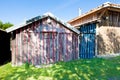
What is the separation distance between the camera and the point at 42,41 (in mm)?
13445

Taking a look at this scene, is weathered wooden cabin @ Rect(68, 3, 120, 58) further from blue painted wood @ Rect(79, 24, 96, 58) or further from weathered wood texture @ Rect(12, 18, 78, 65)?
weathered wood texture @ Rect(12, 18, 78, 65)

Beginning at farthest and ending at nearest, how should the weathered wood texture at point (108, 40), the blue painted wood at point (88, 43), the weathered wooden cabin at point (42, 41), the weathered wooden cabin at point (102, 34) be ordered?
the blue painted wood at point (88, 43), the weathered wood texture at point (108, 40), the weathered wooden cabin at point (102, 34), the weathered wooden cabin at point (42, 41)

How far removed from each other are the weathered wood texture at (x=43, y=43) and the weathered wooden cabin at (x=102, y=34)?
2.01 metres

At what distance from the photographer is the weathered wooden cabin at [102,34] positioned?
15141 mm

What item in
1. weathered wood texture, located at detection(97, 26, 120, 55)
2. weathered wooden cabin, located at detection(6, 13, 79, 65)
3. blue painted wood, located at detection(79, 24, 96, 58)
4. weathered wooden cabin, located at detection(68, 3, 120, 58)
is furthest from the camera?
blue painted wood, located at detection(79, 24, 96, 58)

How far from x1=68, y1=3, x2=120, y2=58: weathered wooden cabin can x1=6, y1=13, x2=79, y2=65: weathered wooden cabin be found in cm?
207

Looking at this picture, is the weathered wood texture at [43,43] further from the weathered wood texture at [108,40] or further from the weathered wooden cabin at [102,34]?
the weathered wood texture at [108,40]

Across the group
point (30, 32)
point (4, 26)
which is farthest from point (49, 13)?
point (4, 26)

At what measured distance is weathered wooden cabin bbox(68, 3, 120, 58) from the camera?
49.7ft

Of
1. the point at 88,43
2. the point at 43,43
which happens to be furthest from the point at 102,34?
the point at 43,43

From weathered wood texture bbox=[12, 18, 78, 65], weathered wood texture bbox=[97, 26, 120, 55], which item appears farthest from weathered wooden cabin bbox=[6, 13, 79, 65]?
weathered wood texture bbox=[97, 26, 120, 55]

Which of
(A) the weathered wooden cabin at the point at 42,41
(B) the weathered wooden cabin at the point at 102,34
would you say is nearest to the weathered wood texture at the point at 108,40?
(B) the weathered wooden cabin at the point at 102,34

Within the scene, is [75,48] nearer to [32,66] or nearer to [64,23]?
[64,23]

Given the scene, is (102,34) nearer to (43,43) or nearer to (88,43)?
(88,43)
